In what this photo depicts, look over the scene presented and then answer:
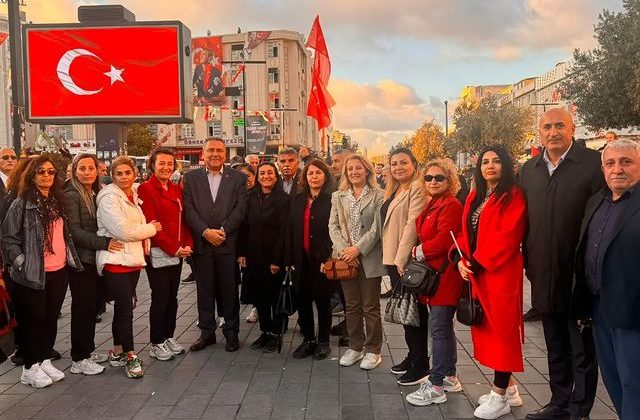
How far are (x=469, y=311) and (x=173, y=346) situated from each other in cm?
326

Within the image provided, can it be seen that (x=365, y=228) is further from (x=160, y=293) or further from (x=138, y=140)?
(x=138, y=140)

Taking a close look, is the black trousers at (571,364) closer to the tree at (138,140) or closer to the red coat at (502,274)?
the red coat at (502,274)

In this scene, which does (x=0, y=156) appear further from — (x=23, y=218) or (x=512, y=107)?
(x=512, y=107)

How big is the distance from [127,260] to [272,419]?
2.09 metres

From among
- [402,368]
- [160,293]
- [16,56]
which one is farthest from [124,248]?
[16,56]

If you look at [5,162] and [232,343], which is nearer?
[232,343]

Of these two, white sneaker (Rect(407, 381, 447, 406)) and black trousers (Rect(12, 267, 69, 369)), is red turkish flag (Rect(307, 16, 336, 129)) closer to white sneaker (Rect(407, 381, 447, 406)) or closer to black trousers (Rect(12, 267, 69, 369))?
black trousers (Rect(12, 267, 69, 369))

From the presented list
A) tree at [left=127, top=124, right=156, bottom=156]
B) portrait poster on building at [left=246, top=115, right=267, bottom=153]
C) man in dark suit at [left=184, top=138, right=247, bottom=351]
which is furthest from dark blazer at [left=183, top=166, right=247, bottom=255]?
tree at [left=127, top=124, right=156, bottom=156]

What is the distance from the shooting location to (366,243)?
515 centimetres

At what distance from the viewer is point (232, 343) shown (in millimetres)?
5941

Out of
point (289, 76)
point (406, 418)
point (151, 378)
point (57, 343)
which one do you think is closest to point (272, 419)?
point (406, 418)

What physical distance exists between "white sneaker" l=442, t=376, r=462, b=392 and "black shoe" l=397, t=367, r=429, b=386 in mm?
171

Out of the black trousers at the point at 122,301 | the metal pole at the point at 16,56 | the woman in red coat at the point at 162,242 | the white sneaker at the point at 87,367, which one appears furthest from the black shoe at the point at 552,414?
the metal pole at the point at 16,56

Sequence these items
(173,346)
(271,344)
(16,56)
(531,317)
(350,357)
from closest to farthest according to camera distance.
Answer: (350,357) < (173,346) < (271,344) < (531,317) < (16,56)
